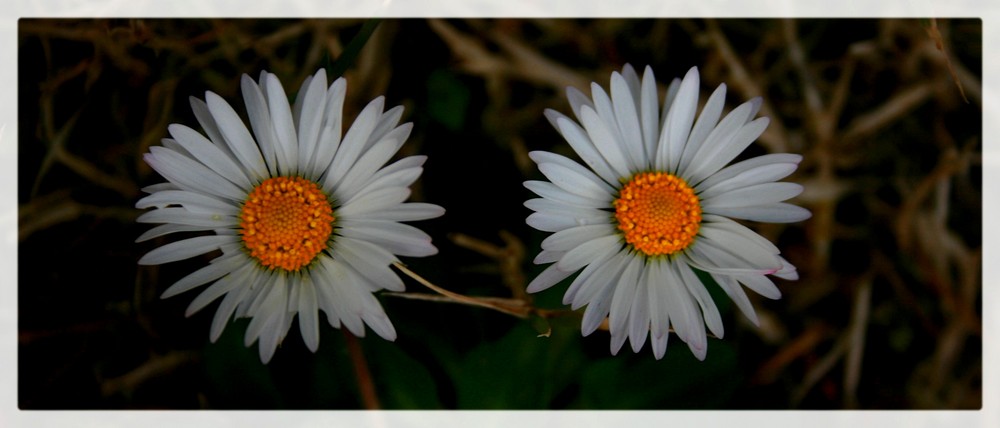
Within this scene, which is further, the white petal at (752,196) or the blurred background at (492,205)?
the blurred background at (492,205)

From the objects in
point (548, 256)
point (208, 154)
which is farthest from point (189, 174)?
point (548, 256)

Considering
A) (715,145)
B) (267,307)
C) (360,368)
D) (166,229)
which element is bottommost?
(360,368)

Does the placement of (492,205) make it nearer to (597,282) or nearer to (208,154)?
(597,282)

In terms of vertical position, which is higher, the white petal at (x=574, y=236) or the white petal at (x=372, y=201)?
the white petal at (x=372, y=201)

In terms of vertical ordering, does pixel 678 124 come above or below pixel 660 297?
above

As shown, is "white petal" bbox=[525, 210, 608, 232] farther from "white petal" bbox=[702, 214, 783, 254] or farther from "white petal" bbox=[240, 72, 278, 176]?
"white petal" bbox=[240, 72, 278, 176]

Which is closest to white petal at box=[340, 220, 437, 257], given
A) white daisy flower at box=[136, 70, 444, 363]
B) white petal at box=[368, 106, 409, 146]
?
white daisy flower at box=[136, 70, 444, 363]

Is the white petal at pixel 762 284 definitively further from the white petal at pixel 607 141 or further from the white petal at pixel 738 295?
the white petal at pixel 607 141

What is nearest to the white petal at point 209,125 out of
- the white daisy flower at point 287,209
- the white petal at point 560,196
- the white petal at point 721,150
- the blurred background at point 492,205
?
the white daisy flower at point 287,209
